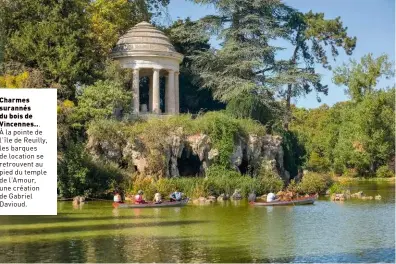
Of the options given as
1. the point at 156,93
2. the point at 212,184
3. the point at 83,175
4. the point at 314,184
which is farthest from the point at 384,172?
the point at 83,175

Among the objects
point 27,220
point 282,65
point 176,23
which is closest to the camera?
point 27,220

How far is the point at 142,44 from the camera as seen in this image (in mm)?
41375

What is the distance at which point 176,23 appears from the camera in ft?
162

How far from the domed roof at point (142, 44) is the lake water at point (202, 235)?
1258 cm

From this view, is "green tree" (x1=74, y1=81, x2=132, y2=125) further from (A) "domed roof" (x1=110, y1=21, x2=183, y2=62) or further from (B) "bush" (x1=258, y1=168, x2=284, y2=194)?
(B) "bush" (x1=258, y1=168, x2=284, y2=194)

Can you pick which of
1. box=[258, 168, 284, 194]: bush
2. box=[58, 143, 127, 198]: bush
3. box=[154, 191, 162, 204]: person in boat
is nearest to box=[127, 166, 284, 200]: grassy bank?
box=[258, 168, 284, 194]: bush

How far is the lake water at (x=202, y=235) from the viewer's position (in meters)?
18.4

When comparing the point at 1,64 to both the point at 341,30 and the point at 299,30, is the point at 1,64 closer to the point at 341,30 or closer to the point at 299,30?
the point at 299,30

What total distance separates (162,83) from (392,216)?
25205 millimetres

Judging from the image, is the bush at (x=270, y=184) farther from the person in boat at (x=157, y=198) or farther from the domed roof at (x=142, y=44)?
the domed roof at (x=142, y=44)

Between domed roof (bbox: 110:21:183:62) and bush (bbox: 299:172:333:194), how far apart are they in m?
10.3

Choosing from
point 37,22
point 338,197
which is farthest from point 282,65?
point 37,22

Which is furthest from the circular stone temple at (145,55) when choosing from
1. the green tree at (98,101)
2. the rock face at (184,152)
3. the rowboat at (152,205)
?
the rowboat at (152,205)

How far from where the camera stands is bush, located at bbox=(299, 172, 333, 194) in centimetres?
3916
